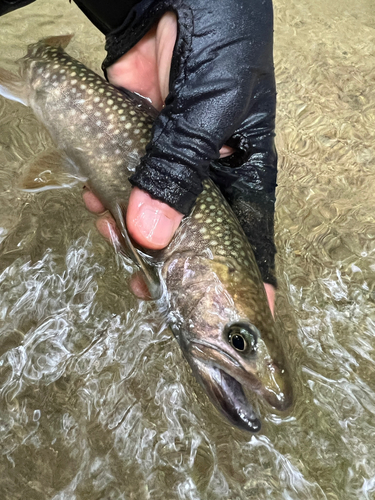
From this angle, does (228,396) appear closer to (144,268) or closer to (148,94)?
(144,268)

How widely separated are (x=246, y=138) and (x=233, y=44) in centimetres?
65

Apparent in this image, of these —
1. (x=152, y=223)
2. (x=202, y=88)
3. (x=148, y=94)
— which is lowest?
(x=152, y=223)

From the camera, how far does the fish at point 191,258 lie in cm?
197

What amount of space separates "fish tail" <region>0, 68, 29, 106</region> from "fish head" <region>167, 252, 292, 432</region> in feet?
6.50

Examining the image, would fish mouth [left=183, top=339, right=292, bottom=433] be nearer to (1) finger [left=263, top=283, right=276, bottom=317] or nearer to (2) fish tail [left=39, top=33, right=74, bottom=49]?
(1) finger [left=263, top=283, right=276, bottom=317]

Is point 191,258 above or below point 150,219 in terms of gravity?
below

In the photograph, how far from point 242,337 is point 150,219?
0.75m

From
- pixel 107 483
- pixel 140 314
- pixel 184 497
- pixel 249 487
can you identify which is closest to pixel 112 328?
pixel 140 314

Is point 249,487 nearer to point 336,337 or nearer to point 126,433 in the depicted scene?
point 126,433

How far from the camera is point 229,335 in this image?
1997 mm

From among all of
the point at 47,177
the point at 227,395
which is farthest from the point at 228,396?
the point at 47,177

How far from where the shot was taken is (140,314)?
2.45 meters

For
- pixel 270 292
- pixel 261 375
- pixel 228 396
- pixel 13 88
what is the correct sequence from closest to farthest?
1. pixel 261 375
2. pixel 228 396
3. pixel 270 292
4. pixel 13 88

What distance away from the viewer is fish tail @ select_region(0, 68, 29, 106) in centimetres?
313
